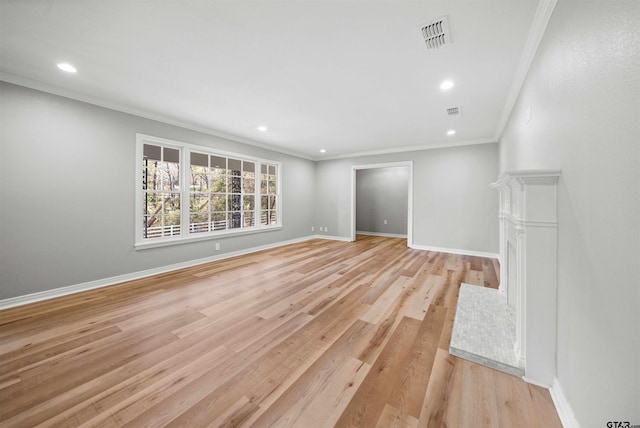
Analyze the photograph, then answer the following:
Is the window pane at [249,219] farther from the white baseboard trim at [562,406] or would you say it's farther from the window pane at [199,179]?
the white baseboard trim at [562,406]

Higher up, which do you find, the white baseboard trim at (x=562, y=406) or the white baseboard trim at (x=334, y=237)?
the white baseboard trim at (x=334, y=237)

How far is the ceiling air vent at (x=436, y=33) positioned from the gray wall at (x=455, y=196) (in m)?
3.84

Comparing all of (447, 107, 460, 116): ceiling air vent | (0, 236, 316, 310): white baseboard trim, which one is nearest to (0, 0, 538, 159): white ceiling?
(447, 107, 460, 116): ceiling air vent

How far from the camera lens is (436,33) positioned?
1.90m

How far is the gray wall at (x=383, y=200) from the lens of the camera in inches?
304

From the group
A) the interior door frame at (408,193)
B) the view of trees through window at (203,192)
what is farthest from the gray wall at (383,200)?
the view of trees through window at (203,192)

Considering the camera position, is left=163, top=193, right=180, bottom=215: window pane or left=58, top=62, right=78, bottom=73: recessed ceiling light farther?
left=163, top=193, right=180, bottom=215: window pane

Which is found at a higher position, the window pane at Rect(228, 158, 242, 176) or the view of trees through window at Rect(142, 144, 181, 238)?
the window pane at Rect(228, 158, 242, 176)

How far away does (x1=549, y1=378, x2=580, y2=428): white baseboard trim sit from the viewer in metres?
1.14

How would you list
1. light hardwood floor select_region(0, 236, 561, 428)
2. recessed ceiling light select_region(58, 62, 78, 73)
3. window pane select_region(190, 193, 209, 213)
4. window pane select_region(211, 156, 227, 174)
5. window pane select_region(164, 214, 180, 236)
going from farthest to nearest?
window pane select_region(211, 156, 227, 174) < window pane select_region(190, 193, 209, 213) < window pane select_region(164, 214, 180, 236) < recessed ceiling light select_region(58, 62, 78, 73) < light hardwood floor select_region(0, 236, 561, 428)

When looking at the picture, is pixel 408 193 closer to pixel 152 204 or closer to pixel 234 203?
pixel 234 203

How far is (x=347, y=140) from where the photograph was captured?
5.23 metres

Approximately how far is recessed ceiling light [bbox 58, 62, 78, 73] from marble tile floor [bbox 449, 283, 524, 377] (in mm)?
4630

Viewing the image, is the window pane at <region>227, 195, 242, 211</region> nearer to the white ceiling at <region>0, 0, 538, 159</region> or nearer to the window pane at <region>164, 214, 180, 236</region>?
the window pane at <region>164, 214, 180, 236</region>
